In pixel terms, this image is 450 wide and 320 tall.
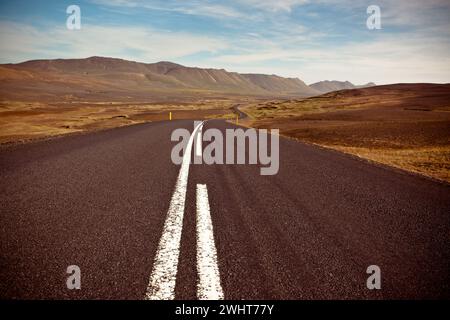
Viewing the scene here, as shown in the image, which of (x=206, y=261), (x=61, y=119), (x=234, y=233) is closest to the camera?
(x=206, y=261)

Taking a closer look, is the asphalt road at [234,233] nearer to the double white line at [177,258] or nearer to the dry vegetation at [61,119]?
the double white line at [177,258]

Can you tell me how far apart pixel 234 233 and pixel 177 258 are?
86 centimetres

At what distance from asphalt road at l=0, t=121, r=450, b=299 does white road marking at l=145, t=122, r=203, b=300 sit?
0.18 ft

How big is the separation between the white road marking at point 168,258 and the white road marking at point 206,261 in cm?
22

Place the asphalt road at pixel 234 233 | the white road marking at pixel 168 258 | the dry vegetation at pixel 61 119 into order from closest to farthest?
1. the white road marking at pixel 168 258
2. the asphalt road at pixel 234 233
3. the dry vegetation at pixel 61 119

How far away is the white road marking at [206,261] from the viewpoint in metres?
2.35

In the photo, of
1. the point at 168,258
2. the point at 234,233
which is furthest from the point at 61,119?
the point at 168,258

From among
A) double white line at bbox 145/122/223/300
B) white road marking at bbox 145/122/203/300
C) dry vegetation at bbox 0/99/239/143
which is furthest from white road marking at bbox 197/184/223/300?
dry vegetation at bbox 0/99/239/143

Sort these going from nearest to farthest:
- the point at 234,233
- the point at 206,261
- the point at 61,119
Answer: the point at 206,261 → the point at 234,233 → the point at 61,119

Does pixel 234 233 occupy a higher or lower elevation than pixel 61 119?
lower

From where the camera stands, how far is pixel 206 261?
2.81 metres

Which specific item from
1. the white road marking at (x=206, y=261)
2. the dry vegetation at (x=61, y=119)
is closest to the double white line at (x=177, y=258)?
Answer: the white road marking at (x=206, y=261)

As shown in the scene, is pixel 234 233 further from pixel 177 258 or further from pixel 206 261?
pixel 177 258
